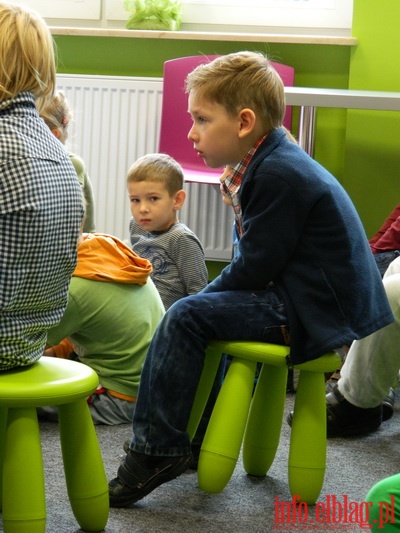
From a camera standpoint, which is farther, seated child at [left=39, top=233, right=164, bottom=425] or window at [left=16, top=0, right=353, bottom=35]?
window at [left=16, top=0, right=353, bottom=35]

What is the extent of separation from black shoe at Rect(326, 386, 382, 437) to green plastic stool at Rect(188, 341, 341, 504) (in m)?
0.48

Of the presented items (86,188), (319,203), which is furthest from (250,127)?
(86,188)

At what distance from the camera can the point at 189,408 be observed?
70.8 inches

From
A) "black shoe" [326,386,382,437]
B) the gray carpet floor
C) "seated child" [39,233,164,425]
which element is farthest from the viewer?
"black shoe" [326,386,382,437]

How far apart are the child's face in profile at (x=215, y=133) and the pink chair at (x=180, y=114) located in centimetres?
177

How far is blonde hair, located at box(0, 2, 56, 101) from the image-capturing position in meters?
1.47

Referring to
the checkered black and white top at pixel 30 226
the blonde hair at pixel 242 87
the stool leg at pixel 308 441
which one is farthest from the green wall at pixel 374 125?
the checkered black and white top at pixel 30 226

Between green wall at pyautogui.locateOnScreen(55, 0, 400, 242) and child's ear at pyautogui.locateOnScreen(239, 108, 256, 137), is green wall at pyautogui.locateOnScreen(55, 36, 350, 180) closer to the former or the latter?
green wall at pyautogui.locateOnScreen(55, 0, 400, 242)

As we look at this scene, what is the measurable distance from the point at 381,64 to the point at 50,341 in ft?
7.20

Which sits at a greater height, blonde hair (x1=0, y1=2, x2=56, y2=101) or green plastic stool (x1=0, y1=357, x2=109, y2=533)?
blonde hair (x1=0, y1=2, x2=56, y2=101)

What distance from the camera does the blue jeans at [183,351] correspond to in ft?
5.82

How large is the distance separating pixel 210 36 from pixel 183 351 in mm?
2418

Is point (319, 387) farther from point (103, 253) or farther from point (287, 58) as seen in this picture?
point (287, 58)

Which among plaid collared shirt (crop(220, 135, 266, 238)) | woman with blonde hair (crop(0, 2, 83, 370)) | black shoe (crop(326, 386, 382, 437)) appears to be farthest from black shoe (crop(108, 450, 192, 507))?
black shoe (crop(326, 386, 382, 437))
